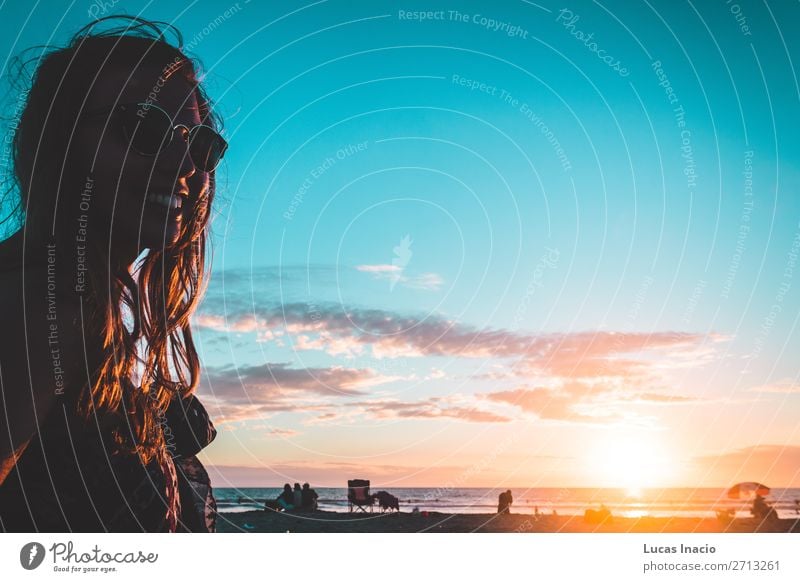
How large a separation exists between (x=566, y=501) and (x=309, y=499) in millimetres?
26877

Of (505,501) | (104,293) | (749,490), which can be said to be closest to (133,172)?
(104,293)

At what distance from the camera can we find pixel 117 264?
3.67 m

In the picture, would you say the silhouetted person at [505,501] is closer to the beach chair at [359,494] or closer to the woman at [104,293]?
the beach chair at [359,494]

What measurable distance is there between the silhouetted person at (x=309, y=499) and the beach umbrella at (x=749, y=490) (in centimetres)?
1688

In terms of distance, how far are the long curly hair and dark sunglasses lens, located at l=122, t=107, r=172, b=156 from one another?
24cm

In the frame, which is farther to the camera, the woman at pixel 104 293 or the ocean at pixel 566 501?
the ocean at pixel 566 501

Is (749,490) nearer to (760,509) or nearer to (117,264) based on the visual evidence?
(760,509)

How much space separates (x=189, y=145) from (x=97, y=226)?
847mm

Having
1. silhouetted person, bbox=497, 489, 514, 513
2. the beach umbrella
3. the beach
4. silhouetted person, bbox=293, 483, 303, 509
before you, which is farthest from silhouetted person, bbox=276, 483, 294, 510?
the beach umbrella

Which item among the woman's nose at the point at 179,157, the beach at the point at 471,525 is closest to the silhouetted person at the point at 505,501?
the beach at the point at 471,525

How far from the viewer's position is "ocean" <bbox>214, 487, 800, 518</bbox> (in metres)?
37.5

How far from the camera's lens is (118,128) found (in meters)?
3.80

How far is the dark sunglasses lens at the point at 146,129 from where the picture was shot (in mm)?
3797
